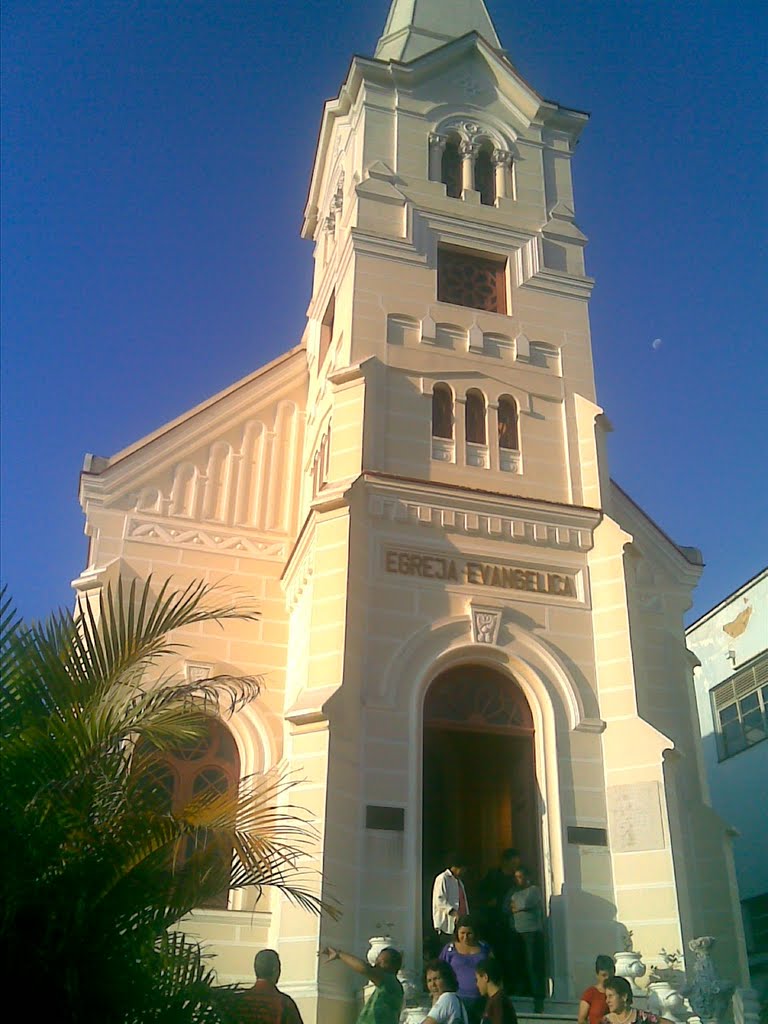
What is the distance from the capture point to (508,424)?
18.9 meters

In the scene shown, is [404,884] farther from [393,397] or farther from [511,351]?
[511,351]

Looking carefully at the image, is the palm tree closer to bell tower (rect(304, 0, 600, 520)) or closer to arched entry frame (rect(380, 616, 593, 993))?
arched entry frame (rect(380, 616, 593, 993))

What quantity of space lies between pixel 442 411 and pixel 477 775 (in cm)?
675

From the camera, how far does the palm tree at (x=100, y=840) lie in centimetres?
728

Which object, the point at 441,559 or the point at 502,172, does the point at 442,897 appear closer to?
the point at 441,559

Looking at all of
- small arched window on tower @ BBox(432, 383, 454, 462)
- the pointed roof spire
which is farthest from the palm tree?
the pointed roof spire

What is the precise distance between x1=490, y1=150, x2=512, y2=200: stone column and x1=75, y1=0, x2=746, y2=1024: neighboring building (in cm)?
5

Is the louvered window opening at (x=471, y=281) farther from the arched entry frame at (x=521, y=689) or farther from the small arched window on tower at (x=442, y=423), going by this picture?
the arched entry frame at (x=521, y=689)

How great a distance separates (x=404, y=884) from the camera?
13.9m

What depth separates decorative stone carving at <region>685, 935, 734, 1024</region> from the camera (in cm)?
1253

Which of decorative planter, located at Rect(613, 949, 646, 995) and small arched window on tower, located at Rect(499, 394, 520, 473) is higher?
small arched window on tower, located at Rect(499, 394, 520, 473)

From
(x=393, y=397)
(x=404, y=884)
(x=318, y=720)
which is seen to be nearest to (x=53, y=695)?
(x=318, y=720)

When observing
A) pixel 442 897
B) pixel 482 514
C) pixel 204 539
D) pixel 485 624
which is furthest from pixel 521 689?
pixel 204 539

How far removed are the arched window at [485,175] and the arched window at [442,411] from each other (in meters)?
5.38
